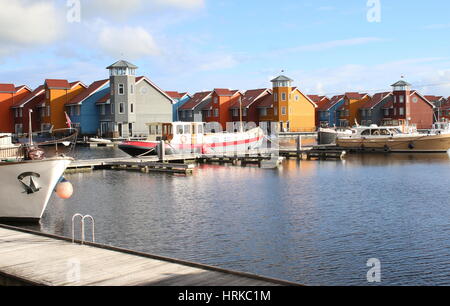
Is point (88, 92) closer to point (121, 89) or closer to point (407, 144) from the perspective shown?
point (121, 89)

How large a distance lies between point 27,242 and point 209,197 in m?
14.2

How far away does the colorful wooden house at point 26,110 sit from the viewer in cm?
9375

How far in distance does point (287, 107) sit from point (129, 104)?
101 ft

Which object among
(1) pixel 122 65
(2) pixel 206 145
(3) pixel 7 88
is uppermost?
(1) pixel 122 65

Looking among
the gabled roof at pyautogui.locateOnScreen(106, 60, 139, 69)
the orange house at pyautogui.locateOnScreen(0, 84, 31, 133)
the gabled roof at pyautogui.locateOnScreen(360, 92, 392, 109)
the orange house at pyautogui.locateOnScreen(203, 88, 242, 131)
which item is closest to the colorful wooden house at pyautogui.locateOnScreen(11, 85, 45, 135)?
the orange house at pyautogui.locateOnScreen(0, 84, 31, 133)

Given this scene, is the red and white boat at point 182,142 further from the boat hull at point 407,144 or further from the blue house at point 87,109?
the blue house at point 87,109

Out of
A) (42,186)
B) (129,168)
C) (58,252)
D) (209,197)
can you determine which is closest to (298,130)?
(129,168)

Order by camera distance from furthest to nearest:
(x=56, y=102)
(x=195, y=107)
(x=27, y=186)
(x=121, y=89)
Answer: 1. (x=195, y=107)
2. (x=56, y=102)
3. (x=121, y=89)
4. (x=27, y=186)

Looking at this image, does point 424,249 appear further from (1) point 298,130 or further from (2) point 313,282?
(1) point 298,130

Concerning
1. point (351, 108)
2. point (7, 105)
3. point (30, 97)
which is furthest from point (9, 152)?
point (351, 108)

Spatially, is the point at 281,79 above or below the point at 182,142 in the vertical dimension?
above

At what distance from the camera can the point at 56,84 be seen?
9025 centimetres

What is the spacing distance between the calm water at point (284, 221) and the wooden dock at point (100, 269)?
11.6 ft

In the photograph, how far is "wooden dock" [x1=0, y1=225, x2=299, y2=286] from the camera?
1017 centimetres
